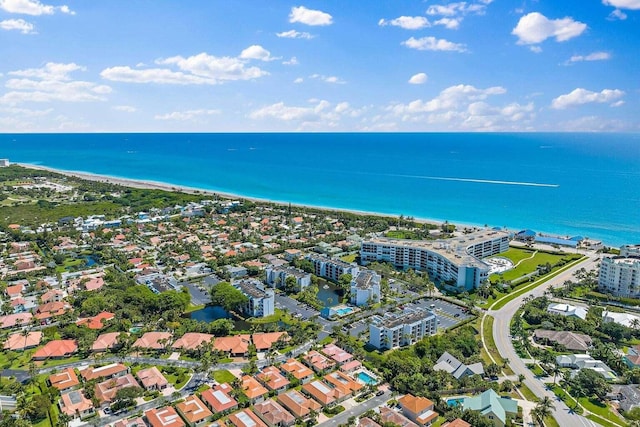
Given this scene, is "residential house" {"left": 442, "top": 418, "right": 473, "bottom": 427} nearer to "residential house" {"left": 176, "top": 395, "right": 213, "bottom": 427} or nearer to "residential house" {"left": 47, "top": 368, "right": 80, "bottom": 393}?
"residential house" {"left": 176, "top": 395, "right": 213, "bottom": 427}

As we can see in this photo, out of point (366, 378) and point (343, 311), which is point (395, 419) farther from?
point (343, 311)

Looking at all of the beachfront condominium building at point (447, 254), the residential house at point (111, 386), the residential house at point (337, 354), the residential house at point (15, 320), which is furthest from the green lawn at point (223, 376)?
the beachfront condominium building at point (447, 254)

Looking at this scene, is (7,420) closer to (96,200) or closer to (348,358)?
(348,358)

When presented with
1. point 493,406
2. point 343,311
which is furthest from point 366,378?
point 343,311

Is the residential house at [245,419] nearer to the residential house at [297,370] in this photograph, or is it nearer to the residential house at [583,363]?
the residential house at [297,370]

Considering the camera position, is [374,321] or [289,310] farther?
[289,310]

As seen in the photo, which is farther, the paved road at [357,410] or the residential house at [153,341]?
the residential house at [153,341]

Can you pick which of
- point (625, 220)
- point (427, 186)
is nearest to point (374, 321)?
point (625, 220)
